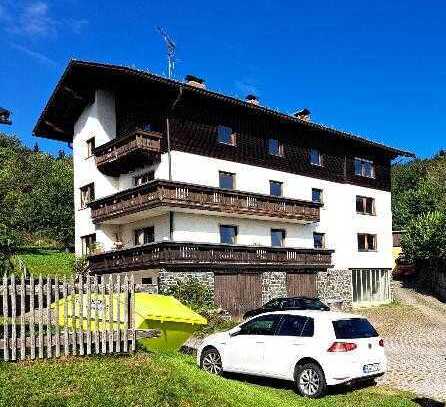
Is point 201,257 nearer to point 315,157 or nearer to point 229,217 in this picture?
point 229,217

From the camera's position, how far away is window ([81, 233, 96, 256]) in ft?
111

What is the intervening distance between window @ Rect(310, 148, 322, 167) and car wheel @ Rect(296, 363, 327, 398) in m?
25.5

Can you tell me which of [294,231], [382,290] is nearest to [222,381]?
[294,231]

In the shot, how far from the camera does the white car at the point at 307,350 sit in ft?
40.9

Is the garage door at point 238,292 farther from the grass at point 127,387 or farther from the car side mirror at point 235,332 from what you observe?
the grass at point 127,387

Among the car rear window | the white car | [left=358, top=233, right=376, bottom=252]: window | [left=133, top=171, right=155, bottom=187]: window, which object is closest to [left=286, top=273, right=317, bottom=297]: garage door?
[left=358, top=233, right=376, bottom=252]: window

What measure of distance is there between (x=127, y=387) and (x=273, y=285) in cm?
2252

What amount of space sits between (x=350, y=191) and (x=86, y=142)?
18.5 metres

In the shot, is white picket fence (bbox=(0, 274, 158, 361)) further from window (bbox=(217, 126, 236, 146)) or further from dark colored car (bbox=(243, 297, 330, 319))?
window (bbox=(217, 126, 236, 146))

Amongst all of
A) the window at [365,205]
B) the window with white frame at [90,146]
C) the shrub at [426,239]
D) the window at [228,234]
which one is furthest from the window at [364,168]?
the window with white frame at [90,146]

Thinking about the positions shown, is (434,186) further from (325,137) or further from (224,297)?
(224,297)

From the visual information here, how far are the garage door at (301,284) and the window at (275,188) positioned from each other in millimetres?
5153

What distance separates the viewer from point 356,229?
39.2 meters

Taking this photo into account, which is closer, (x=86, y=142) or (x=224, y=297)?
(x=224, y=297)
